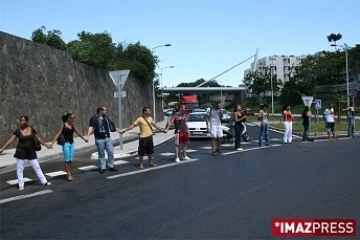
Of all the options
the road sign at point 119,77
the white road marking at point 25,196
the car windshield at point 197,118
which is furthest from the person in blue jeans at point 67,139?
the car windshield at point 197,118

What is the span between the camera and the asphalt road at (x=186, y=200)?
5656 mm

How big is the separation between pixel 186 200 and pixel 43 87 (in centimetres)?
1578

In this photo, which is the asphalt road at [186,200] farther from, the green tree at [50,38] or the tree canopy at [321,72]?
the tree canopy at [321,72]

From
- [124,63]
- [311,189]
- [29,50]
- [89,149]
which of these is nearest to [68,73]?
[29,50]

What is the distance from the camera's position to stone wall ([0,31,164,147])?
18.0 m

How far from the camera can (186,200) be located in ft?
24.0

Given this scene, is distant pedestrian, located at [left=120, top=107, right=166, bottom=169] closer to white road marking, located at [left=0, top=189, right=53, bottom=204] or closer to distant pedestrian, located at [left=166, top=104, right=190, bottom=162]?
distant pedestrian, located at [left=166, top=104, right=190, bottom=162]

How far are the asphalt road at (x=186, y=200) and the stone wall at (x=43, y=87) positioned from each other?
7346 mm

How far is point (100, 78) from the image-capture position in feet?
98.5

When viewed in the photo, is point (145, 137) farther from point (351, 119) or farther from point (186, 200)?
point (351, 119)

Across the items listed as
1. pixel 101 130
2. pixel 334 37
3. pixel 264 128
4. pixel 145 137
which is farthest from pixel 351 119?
pixel 334 37

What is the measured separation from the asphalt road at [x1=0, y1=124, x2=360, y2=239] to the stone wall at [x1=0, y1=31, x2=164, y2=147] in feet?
24.1

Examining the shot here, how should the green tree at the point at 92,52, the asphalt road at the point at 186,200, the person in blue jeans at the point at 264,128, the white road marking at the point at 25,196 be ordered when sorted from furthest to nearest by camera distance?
the green tree at the point at 92,52, the person in blue jeans at the point at 264,128, the white road marking at the point at 25,196, the asphalt road at the point at 186,200

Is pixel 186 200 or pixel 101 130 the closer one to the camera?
pixel 186 200
